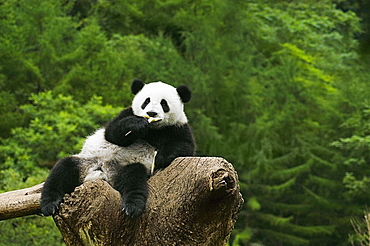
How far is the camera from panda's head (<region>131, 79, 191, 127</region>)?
341 cm

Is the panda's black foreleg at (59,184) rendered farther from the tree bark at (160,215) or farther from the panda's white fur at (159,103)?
the panda's white fur at (159,103)

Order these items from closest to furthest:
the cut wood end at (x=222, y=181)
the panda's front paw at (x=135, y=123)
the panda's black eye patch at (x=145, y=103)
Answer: the cut wood end at (x=222, y=181) → the panda's front paw at (x=135, y=123) → the panda's black eye patch at (x=145, y=103)

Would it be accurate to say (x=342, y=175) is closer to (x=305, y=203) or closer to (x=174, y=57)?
(x=305, y=203)

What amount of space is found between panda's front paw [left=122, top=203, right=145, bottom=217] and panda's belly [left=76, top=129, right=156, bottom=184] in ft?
1.34

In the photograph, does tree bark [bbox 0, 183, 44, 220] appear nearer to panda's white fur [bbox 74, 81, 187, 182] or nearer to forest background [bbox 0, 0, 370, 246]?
panda's white fur [bbox 74, 81, 187, 182]

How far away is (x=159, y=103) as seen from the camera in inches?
137

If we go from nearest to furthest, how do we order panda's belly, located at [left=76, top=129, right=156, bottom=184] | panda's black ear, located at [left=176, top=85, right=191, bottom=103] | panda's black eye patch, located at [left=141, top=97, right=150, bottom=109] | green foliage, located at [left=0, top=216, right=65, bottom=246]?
panda's belly, located at [left=76, top=129, right=156, bottom=184] → panda's black eye patch, located at [left=141, top=97, right=150, bottom=109] → panda's black ear, located at [left=176, top=85, right=191, bottom=103] → green foliage, located at [left=0, top=216, right=65, bottom=246]

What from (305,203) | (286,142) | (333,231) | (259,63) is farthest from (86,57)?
(333,231)

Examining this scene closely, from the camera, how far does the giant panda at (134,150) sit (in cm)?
305

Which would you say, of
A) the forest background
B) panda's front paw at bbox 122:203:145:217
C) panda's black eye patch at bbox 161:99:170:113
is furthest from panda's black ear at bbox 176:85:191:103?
the forest background

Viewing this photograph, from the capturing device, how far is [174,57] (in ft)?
40.4

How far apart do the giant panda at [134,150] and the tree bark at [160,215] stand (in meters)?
0.08

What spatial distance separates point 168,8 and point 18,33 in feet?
15.1

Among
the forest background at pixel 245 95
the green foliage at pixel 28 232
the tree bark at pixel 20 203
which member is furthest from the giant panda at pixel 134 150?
the forest background at pixel 245 95
